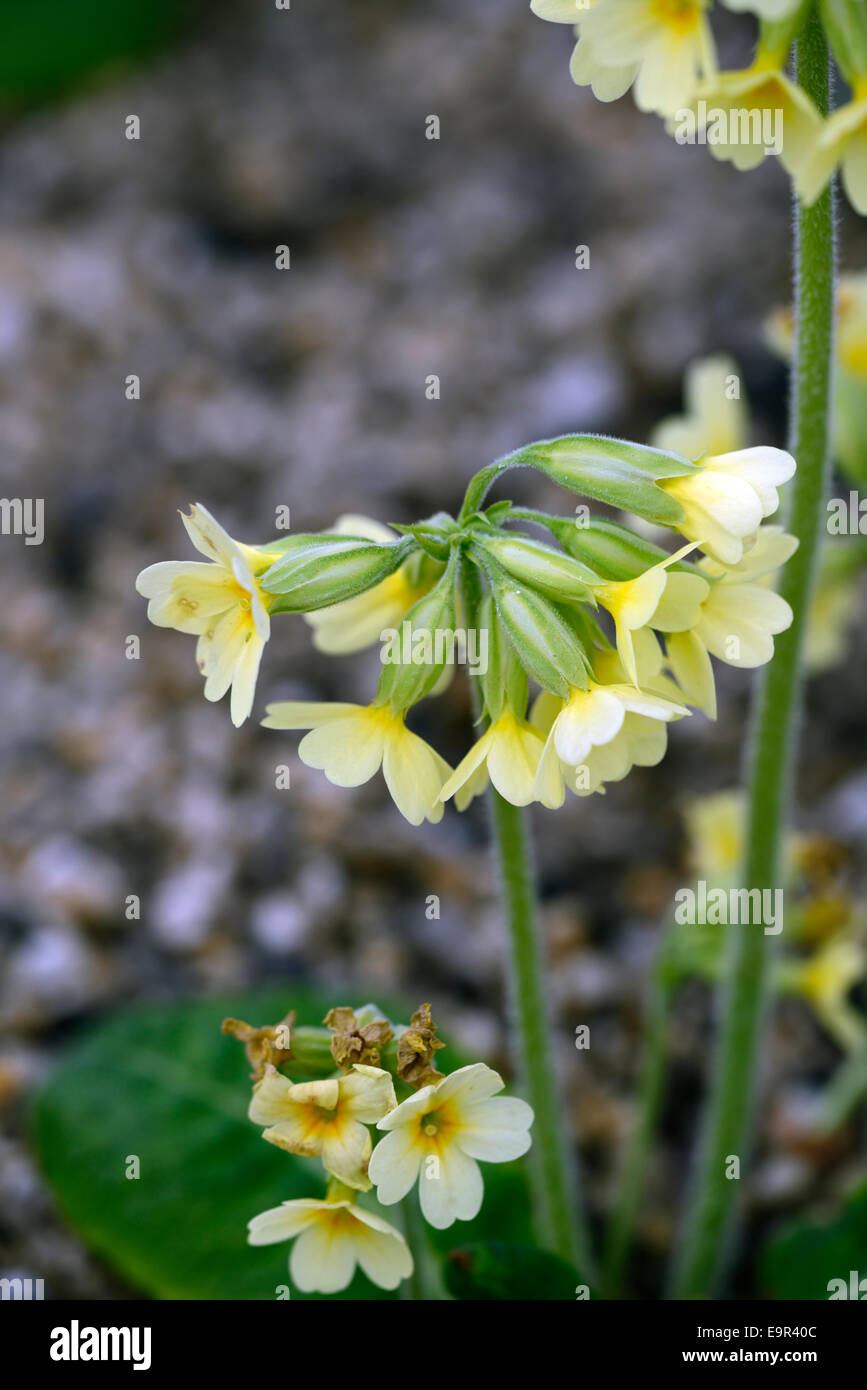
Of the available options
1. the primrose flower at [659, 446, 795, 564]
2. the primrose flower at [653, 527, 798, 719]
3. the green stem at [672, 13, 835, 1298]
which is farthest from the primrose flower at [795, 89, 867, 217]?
the primrose flower at [653, 527, 798, 719]

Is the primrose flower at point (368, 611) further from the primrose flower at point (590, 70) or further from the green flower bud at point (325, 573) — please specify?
the primrose flower at point (590, 70)

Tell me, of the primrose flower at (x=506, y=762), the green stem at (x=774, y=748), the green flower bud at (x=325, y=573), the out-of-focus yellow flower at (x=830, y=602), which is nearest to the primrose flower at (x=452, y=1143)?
the primrose flower at (x=506, y=762)

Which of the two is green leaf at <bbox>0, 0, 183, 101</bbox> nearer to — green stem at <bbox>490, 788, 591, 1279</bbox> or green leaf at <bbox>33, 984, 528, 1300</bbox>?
green leaf at <bbox>33, 984, 528, 1300</bbox>

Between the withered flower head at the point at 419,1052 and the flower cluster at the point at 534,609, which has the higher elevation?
the flower cluster at the point at 534,609

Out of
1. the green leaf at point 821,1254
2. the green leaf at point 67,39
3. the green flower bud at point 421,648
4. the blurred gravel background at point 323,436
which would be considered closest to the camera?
the green flower bud at point 421,648

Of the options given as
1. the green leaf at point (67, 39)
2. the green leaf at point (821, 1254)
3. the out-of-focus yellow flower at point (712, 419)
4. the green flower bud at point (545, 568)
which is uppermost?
the green leaf at point (67, 39)

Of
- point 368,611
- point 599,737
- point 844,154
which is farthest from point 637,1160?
point 844,154

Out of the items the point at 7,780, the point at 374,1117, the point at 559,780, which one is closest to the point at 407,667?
the point at 559,780
